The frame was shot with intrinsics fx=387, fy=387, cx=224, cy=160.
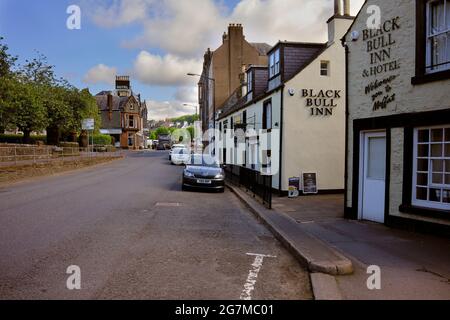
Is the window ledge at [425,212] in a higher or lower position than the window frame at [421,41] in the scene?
lower

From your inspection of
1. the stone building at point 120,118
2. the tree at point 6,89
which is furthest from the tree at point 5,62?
the stone building at point 120,118

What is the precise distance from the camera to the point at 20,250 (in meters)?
6.53

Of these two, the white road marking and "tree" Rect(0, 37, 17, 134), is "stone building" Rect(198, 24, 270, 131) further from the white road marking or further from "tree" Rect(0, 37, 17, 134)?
the white road marking

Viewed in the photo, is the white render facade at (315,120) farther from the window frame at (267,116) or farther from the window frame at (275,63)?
the window frame at (275,63)

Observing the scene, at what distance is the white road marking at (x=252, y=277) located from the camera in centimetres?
488

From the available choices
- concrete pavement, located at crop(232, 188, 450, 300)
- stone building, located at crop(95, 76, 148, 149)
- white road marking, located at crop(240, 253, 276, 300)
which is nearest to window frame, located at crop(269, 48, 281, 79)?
concrete pavement, located at crop(232, 188, 450, 300)

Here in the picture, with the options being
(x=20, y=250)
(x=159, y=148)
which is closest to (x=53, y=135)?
(x=20, y=250)

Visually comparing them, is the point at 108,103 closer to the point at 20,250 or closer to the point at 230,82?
the point at 230,82

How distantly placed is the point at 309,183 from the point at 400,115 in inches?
301

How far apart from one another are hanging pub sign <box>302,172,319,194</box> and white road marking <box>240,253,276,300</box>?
9.82 m

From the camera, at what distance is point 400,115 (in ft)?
29.7

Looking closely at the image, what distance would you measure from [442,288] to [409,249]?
2.12 m

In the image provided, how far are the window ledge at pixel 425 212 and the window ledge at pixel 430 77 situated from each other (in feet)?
8.95

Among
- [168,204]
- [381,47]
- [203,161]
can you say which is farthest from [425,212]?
[203,161]
